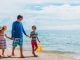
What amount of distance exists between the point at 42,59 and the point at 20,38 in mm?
1396

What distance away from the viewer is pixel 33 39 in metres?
18.2

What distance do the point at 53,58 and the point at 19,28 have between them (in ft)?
7.92

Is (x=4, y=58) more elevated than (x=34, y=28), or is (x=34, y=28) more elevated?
(x=34, y=28)

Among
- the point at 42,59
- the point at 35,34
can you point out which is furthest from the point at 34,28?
the point at 42,59

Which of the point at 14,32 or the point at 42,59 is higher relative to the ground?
the point at 14,32

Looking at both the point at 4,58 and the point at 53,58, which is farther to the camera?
the point at 53,58

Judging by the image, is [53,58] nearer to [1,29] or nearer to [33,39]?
[33,39]

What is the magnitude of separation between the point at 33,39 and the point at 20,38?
0.99m

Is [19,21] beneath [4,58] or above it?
above

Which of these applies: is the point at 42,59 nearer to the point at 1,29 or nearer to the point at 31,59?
the point at 31,59

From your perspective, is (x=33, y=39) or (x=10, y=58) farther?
(x=33, y=39)

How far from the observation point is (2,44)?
1762cm

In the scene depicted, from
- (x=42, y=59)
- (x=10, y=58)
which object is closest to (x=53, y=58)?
(x=42, y=59)

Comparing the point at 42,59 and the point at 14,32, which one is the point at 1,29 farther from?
the point at 42,59
